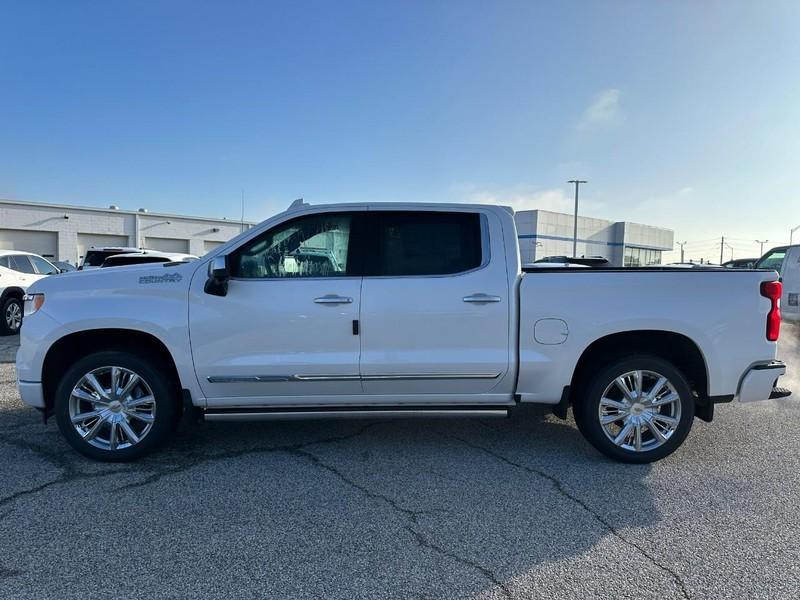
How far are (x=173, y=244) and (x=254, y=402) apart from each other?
3731 cm

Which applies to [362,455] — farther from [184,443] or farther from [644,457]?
[644,457]

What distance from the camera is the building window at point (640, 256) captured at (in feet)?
183

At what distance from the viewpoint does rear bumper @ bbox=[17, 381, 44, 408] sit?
13.3 ft

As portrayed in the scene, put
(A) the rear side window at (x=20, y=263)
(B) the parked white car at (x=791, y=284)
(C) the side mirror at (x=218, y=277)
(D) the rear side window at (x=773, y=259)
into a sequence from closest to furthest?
1. (C) the side mirror at (x=218, y=277)
2. (B) the parked white car at (x=791, y=284)
3. (D) the rear side window at (x=773, y=259)
4. (A) the rear side window at (x=20, y=263)

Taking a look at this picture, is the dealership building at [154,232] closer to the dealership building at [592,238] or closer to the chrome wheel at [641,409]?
the dealership building at [592,238]

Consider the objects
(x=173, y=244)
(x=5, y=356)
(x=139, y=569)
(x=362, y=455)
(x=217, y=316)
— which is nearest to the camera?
(x=139, y=569)

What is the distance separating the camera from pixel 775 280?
403 centimetres

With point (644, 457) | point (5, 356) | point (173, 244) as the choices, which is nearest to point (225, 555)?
point (644, 457)

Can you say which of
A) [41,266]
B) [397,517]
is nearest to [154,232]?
[41,266]

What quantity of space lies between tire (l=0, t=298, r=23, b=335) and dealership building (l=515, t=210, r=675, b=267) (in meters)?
36.6

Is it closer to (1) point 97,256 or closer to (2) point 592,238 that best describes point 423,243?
(1) point 97,256

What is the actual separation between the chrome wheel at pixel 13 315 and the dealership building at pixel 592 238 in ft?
120

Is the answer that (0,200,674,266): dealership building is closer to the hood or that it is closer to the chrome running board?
the hood

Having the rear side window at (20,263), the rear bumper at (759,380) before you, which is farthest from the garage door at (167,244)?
the rear bumper at (759,380)
